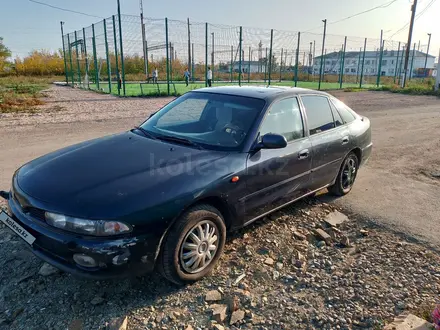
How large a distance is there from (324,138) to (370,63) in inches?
2553

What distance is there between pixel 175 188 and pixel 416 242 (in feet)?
9.05

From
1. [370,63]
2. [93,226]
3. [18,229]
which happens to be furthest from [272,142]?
[370,63]

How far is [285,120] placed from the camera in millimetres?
3707

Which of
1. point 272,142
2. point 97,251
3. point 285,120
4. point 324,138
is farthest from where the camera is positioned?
point 324,138

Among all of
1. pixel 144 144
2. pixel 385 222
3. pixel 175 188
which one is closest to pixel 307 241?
pixel 385 222

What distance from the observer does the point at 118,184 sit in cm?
252

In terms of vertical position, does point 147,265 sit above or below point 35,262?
above

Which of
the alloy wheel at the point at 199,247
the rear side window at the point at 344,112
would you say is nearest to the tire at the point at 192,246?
the alloy wheel at the point at 199,247

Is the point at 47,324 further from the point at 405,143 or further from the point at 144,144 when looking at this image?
the point at 405,143

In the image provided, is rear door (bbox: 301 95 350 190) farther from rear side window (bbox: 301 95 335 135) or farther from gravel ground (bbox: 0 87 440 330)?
gravel ground (bbox: 0 87 440 330)

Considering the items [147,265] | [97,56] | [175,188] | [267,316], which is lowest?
[267,316]

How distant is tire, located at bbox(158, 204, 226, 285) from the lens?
2.57 meters

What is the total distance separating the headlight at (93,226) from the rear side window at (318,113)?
8.41ft

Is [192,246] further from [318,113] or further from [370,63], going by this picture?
[370,63]
